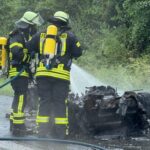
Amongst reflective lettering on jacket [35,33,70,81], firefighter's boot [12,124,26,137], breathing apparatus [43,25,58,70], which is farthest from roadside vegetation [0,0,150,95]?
breathing apparatus [43,25,58,70]

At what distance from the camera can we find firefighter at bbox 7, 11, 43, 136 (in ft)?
28.3

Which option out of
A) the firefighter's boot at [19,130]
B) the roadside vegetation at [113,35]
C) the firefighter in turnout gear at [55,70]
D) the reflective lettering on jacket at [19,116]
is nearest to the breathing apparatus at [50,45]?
the firefighter in turnout gear at [55,70]

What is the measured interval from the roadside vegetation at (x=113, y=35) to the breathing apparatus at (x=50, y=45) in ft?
19.5

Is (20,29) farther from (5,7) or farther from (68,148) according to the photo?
(5,7)

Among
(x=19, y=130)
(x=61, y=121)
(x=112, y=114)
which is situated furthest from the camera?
(x=19, y=130)

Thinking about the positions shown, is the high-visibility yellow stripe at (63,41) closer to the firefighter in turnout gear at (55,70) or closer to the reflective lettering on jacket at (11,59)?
the firefighter in turnout gear at (55,70)

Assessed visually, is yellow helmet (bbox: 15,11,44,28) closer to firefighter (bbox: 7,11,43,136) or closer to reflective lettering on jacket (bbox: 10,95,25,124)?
firefighter (bbox: 7,11,43,136)

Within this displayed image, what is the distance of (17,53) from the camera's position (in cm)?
859

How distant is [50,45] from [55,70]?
14.5 inches

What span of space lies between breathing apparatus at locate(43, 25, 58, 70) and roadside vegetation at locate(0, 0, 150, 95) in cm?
595

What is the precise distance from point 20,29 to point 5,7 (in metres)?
19.8

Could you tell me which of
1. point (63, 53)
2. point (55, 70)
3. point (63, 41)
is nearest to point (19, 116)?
point (55, 70)

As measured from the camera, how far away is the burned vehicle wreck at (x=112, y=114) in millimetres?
8273

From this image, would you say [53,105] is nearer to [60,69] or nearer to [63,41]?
[60,69]
